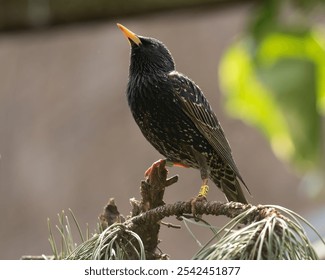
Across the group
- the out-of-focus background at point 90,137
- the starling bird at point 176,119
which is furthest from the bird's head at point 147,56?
the out-of-focus background at point 90,137

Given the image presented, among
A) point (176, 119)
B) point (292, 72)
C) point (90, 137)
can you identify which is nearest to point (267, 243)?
point (292, 72)

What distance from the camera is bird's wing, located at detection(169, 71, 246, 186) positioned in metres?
2.16

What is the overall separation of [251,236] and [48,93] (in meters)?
5.65

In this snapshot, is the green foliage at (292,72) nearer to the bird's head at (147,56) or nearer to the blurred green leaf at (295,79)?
the blurred green leaf at (295,79)

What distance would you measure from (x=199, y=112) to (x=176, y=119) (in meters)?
0.10

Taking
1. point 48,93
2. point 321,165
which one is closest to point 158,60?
point 321,165

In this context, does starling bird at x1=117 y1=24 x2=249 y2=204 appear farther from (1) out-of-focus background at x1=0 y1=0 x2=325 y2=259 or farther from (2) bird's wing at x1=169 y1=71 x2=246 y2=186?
(1) out-of-focus background at x1=0 y1=0 x2=325 y2=259

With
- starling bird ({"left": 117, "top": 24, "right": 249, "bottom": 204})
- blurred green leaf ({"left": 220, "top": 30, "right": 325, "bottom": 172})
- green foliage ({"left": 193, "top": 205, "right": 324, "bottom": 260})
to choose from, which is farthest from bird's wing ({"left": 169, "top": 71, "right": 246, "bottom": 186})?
blurred green leaf ({"left": 220, "top": 30, "right": 325, "bottom": 172})

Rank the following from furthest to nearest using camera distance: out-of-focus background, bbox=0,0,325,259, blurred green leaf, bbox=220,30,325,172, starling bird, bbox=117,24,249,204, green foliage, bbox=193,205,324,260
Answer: out-of-focus background, bbox=0,0,325,259
starling bird, bbox=117,24,249,204
green foliage, bbox=193,205,324,260
blurred green leaf, bbox=220,30,325,172

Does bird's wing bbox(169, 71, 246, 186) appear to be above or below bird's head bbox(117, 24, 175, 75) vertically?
below

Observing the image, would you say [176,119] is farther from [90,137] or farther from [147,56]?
[90,137]

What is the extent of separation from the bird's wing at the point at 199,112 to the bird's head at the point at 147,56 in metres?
0.06

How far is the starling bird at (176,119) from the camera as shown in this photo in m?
2.13
